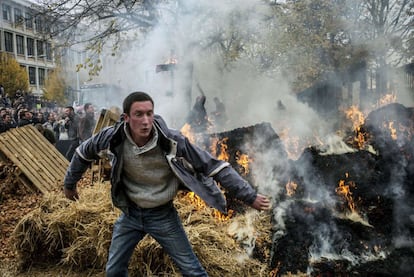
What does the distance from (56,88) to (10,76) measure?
Result: 10.9 metres

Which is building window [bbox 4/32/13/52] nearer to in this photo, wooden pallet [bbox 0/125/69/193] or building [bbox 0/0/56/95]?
building [bbox 0/0/56/95]

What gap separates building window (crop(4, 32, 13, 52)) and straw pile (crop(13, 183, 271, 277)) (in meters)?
44.7

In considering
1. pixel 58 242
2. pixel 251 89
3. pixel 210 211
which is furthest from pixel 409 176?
pixel 251 89

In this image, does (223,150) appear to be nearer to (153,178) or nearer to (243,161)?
(243,161)

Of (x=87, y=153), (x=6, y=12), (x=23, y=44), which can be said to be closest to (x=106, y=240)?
(x=87, y=153)

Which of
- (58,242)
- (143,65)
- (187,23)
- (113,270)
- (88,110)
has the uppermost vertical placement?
(187,23)

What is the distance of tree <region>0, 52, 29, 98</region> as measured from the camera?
3297 cm

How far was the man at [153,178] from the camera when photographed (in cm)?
275

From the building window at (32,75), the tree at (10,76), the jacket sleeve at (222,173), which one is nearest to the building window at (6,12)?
the building window at (32,75)

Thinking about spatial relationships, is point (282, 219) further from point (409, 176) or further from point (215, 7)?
point (215, 7)

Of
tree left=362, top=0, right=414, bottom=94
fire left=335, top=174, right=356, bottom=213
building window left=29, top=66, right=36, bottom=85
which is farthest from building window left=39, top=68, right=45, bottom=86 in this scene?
fire left=335, top=174, right=356, bottom=213

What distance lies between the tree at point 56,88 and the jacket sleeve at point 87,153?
43.4 meters

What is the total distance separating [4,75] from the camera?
108 feet

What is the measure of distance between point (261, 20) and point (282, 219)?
382 inches
